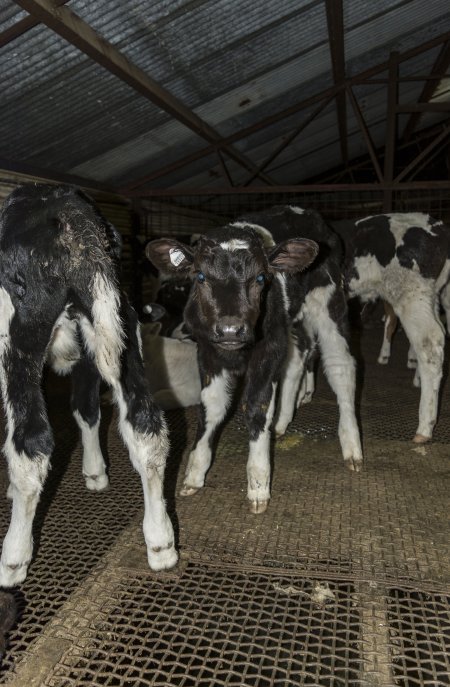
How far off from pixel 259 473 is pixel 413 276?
265cm

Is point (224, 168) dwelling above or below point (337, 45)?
below

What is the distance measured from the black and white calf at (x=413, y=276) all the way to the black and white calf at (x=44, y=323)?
2939 mm

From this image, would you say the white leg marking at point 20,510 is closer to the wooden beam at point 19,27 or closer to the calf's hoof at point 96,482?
the calf's hoof at point 96,482

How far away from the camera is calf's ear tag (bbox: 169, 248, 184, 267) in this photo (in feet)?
12.1

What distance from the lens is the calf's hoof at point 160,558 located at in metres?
2.72

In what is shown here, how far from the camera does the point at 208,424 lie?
3809 mm

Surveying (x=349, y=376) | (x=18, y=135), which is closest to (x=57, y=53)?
(x=18, y=135)

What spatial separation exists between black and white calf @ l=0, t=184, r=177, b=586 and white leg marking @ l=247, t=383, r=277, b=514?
3.04 ft

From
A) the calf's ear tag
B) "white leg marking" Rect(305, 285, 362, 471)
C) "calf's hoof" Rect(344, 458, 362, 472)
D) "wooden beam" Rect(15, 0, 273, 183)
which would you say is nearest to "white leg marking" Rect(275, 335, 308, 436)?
"white leg marking" Rect(305, 285, 362, 471)

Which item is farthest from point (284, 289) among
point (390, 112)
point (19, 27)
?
point (390, 112)

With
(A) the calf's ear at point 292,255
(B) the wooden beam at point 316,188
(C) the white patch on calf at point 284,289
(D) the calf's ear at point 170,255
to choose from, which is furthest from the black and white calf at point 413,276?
(B) the wooden beam at point 316,188

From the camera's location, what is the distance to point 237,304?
317 centimetres

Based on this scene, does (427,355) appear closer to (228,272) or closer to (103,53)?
(228,272)

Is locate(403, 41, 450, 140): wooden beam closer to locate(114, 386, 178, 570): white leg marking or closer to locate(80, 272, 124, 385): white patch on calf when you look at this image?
locate(80, 272, 124, 385): white patch on calf
